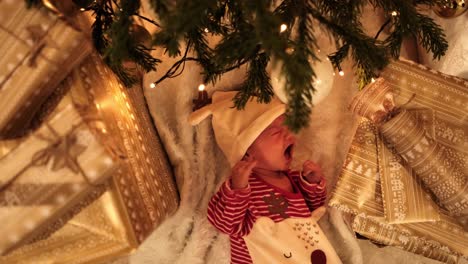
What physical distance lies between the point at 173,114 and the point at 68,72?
17.1 inches

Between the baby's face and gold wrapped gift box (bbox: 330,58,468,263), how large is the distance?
6.6 inches

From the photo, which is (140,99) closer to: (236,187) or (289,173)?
(236,187)

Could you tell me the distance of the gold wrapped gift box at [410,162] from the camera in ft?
3.43

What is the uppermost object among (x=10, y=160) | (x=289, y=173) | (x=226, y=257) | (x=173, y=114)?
(x=10, y=160)

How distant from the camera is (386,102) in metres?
1.03

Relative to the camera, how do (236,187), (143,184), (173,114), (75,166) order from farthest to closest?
(173,114), (236,187), (143,184), (75,166)

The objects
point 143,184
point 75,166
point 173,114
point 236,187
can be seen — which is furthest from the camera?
point 173,114

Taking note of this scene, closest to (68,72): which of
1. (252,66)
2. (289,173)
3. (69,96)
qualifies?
(69,96)

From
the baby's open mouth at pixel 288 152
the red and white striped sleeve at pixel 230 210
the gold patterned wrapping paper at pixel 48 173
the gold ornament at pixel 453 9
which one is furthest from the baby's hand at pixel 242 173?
the gold ornament at pixel 453 9

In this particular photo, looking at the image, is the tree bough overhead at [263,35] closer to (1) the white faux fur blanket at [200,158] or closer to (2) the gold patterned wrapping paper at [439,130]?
(2) the gold patterned wrapping paper at [439,130]

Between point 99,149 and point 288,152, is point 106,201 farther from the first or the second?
point 288,152

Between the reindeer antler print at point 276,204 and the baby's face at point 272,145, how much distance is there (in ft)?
0.25

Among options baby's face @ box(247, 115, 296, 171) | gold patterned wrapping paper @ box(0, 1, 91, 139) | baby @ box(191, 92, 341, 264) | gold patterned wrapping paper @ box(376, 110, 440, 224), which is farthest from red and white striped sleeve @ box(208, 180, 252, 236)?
gold patterned wrapping paper @ box(0, 1, 91, 139)

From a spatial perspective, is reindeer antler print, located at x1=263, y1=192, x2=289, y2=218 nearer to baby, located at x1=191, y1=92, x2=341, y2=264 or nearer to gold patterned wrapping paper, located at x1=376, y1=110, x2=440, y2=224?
baby, located at x1=191, y1=92, x2=341, y2=264
